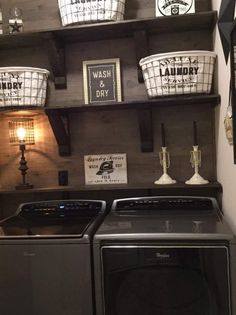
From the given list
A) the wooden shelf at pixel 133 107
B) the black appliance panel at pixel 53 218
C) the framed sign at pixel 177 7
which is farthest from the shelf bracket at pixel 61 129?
the framed sign at pixel 177 7

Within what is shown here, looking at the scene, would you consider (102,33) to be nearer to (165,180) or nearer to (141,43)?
(141,43)

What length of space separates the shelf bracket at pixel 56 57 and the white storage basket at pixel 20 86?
0.54ft

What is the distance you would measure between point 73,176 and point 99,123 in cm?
41

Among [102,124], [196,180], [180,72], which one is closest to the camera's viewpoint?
[180,72]

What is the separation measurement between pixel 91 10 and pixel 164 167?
3.42 feet

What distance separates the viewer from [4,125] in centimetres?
234

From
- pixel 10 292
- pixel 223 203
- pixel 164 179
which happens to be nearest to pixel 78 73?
pixel 164 179

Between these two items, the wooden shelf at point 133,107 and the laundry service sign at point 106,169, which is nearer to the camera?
the wooden shelf at point 133,107

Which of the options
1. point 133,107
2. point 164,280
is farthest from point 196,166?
point 164,280

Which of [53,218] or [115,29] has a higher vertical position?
[115,29]

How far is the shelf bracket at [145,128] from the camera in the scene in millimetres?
2031

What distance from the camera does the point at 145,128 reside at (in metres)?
2.11

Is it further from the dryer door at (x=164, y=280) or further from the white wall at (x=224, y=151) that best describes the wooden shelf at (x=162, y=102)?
the dryer door at (x=164, y=280)

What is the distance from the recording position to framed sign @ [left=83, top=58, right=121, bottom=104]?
7.09 feet
